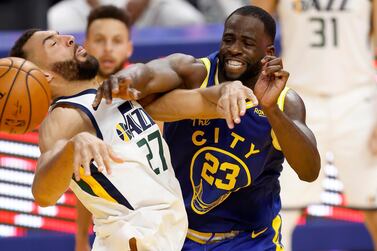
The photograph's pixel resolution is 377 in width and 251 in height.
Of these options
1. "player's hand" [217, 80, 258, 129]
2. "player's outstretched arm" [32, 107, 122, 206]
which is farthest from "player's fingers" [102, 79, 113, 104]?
"player's hand" [217, 80, 258, 129]

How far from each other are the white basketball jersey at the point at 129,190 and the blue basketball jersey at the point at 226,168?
17.0 inches

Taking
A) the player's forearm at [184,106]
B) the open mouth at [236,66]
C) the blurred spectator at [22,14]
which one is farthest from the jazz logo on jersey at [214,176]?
the blurred spectator at [22,14]

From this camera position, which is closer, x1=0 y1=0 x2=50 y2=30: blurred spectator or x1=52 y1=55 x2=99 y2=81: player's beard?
x1=52 y1=55 x2=99 y2=81: player's beard

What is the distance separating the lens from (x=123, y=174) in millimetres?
4723

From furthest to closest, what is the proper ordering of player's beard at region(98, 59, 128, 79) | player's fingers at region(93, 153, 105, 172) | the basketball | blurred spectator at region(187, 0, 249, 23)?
blurred spectator at region(187, 0, 249, 23) < player's beard at region(98, 59, 128, 79) < the basketball < player's fingers at region(93, 153, 105, 172)

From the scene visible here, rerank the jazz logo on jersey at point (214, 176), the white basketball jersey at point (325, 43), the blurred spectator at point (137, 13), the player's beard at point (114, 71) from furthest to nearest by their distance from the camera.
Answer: the blurred spectator at point (137, 13), the white basketball jersey at point (325, 43), the player's beard at point (114, 71), the jazz logo on jersey at point (214, 176)

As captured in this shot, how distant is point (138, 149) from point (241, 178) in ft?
2.21

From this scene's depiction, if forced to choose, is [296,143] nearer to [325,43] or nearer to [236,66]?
[236,66]

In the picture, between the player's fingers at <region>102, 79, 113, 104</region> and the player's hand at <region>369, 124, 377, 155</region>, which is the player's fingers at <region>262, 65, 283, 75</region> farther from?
the player's hand at <region>369, 124, 377, 155</region>

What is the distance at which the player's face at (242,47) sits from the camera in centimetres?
511

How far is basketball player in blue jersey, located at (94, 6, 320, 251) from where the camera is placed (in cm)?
509

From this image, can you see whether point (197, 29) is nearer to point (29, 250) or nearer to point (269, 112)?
point (29, 250)

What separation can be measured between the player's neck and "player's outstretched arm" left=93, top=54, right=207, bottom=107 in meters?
0.20

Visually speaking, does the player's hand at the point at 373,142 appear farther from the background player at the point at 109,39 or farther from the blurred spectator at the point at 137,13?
the blurred spectator at the point at 137,13
